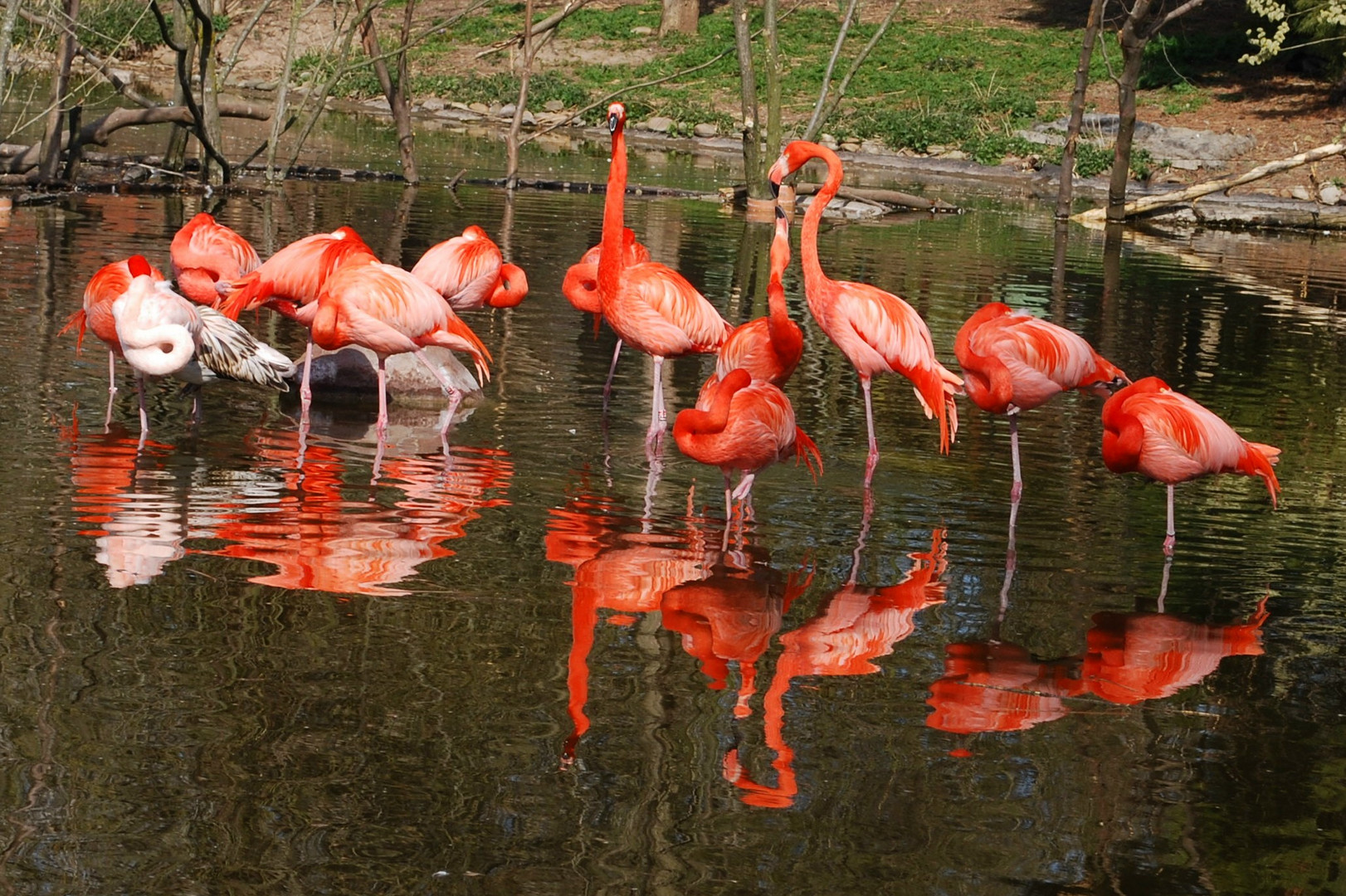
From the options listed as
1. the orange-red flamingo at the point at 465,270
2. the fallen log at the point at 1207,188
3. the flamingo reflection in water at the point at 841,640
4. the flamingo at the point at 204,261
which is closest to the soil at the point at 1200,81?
Answer: the fallen log at the point at 1207,188

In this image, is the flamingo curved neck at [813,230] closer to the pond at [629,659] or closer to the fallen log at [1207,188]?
the pond at [629,659]

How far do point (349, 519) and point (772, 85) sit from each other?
16045mm

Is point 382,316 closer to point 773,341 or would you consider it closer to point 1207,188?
point 773,341

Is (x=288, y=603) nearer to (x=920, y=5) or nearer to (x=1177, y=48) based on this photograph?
(x=1177, y=48)

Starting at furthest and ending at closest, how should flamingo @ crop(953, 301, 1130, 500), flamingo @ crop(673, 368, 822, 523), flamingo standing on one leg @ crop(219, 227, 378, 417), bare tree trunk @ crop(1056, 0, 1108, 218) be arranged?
bare tree trunk @ crop(1056, 0, 1108, 218)
flamingo standing on one leg @ crop(219, 227, 378, 417)
flamingo @ crop(953, 301, 1130, 500)
flamingo @ crop(673, 368, 822, 523)

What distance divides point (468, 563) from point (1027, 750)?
6.99ft

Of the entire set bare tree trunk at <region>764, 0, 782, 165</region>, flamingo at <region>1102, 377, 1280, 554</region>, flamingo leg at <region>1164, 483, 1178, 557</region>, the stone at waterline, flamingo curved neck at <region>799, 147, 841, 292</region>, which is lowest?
flamingo leg at <region>1164, 483, 1178, 557</region>

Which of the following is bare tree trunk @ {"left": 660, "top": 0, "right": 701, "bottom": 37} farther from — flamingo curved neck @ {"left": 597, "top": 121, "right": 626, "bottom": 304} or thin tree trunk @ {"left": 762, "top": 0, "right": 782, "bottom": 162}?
flamingo curved neck @ {"left": 597, "top": 121, "right": 626, "bottom": 304}

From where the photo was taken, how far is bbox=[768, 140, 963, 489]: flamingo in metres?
7.21

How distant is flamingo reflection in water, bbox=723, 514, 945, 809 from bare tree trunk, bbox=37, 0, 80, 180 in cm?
1061

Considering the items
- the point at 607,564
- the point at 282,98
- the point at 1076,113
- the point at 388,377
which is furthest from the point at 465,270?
the point at 1076,113

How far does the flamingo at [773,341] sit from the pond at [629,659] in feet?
1.82

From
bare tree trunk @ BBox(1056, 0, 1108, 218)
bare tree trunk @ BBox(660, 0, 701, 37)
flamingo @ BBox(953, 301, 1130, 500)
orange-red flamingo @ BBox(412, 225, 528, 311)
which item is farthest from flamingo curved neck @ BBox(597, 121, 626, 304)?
bare tree trunk @ BBox(660, 0, 701, 37)

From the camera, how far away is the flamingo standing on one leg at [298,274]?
805cm
